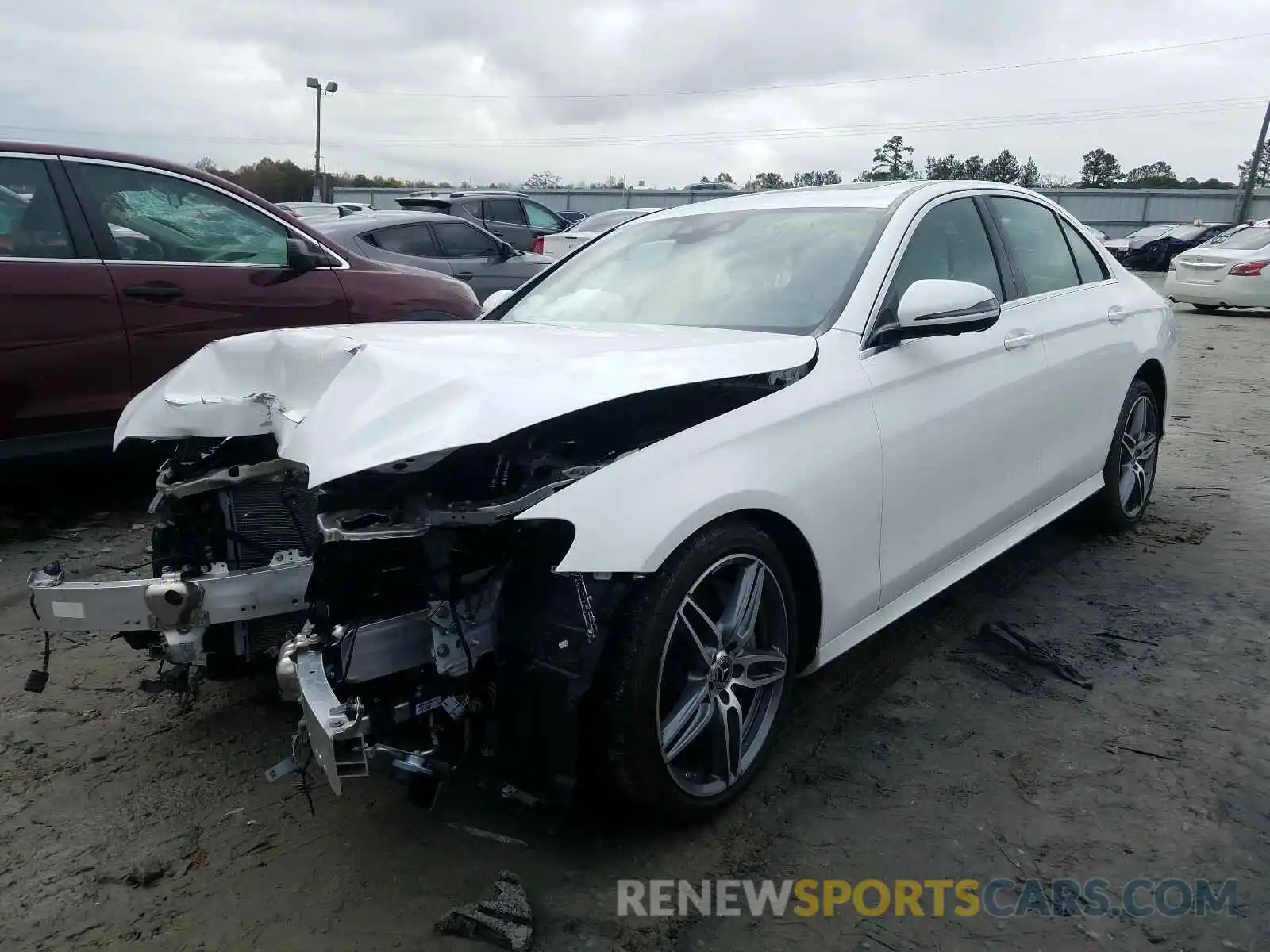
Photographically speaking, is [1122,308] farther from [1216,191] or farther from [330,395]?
[1216,191]

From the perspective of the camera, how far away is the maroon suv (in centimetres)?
Answer: 436

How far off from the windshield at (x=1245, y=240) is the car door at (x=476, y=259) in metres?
12.9

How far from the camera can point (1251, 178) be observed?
34.5 m

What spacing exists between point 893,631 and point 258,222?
12.8ft

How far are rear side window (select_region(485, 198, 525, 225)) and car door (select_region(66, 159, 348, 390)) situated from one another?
988 centimetres

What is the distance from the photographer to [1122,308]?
4508 mm

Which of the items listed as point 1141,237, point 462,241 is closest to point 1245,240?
point 462,241

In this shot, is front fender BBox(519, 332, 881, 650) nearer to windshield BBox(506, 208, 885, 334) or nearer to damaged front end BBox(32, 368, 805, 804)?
damaged front end BBox(32, 368, 805, 804)

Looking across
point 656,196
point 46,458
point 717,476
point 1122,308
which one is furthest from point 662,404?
point 656,196

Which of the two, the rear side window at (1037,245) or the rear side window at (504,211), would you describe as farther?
the rear side window at (504,211)

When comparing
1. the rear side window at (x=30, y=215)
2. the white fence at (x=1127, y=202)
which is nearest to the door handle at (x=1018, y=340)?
the rear side window at (x=30, y=215)

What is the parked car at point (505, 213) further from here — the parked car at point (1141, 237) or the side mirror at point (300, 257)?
the parked car at point (1141, 237)

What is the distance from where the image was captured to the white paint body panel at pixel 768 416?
218 centimetres

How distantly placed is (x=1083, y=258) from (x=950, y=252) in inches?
53.5
